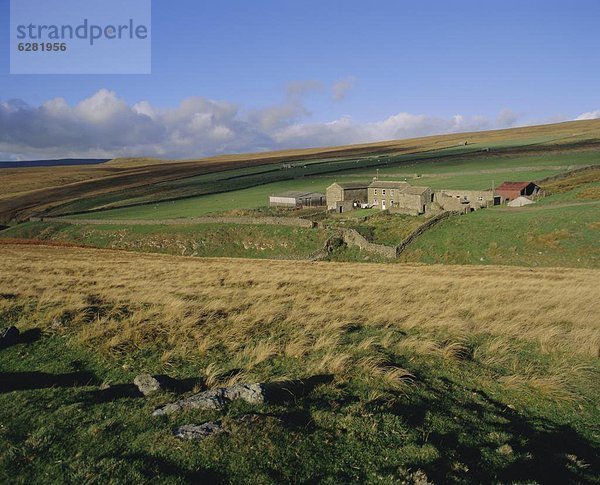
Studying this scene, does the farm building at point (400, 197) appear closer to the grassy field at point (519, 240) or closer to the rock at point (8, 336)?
the grassy field at point (519, 240)

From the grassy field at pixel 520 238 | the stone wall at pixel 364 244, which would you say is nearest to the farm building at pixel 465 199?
the grassy field at pixel 520 238

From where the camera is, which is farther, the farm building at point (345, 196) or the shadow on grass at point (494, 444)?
the farm building at point (345, 196)

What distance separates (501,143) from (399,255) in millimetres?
124519

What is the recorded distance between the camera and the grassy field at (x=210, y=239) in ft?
180

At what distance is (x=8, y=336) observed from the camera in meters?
12.8

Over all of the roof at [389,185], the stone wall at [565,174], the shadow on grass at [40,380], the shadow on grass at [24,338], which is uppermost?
the stone wall at [565,174]

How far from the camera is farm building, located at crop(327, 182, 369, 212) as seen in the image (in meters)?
75.8

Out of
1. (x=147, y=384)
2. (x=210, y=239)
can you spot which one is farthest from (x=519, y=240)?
(x=147, y=384)

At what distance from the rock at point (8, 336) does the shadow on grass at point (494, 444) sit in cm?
1119

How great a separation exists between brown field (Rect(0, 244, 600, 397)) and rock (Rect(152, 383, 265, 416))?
1.43 meters

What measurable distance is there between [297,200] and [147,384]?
232 feet

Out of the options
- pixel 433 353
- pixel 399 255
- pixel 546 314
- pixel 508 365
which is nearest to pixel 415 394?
pixel 433 353

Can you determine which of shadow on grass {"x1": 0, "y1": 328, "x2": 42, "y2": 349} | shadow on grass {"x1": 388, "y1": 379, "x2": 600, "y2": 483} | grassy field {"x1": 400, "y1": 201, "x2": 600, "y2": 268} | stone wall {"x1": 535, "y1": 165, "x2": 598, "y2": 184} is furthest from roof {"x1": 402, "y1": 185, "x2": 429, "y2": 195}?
shadow on grass {"x1": 0, "y1": 328, "x2": 42, "y2": 349}

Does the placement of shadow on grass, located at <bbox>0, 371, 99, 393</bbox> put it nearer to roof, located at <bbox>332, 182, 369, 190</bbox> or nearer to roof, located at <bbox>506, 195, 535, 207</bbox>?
roof, located at <bbox>506, 195, 535, 207</bbox>
